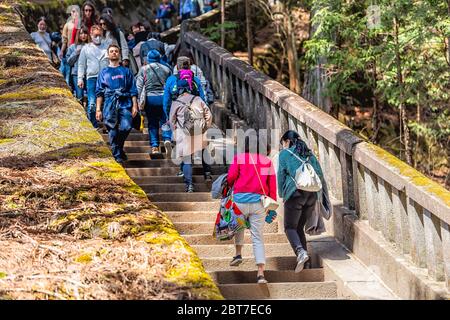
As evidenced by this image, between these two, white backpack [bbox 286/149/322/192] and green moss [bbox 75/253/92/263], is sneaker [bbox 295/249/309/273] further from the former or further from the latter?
green moss [bbox 75/253/92/263]

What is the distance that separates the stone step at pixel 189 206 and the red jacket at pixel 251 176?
6.68 feet

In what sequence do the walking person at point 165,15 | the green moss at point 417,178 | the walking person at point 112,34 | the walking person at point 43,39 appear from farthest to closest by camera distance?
the walking person at point 165,15 → the walking person at point 43,39 → the walking person at point 112,34 → the green moss at point 417,178

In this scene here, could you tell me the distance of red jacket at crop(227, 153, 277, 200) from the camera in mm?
10586

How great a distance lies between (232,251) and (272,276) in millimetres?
829

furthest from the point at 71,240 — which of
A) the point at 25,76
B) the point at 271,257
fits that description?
the point at 25,76

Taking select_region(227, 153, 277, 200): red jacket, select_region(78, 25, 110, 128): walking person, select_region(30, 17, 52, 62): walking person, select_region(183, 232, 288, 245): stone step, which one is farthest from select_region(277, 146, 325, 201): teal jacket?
select_region(30, 17, 52, 62): walking person

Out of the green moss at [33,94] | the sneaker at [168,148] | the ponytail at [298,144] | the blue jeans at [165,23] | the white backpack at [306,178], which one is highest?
the green moss at [33,94]

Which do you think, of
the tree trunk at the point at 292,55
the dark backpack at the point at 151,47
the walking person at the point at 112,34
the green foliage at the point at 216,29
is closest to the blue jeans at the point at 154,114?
the dark backpack at the point at 151,47

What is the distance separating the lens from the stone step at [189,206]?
1261 centimetres

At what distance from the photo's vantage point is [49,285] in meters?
6.33

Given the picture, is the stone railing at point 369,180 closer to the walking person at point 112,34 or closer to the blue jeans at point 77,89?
the walking person at point 112,34

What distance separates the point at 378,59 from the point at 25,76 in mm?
8456

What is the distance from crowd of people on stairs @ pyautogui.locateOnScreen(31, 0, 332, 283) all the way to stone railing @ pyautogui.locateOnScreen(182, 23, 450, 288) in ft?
1.51
